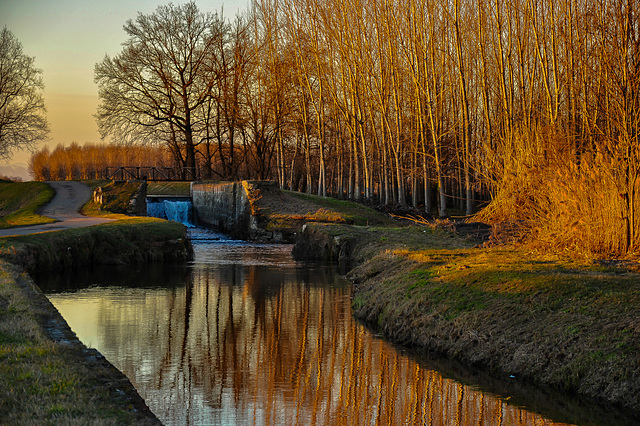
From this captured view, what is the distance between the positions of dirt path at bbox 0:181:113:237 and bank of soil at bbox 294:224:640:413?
13.6 metres

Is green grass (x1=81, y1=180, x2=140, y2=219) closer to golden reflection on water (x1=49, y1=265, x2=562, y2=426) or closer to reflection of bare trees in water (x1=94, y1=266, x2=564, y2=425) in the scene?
golden reflection on water (x1=49, y1=265, x2=562, y2=426)

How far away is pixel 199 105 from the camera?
4734 cm

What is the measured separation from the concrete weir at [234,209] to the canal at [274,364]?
1351cm

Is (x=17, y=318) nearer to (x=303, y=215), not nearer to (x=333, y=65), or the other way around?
(x=303, y=215)

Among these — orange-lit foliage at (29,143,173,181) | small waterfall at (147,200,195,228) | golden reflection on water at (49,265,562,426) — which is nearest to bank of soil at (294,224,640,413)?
golden reflection on water at (49,265,562,426)

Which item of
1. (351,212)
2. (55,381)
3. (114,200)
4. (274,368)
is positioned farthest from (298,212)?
(55,381)

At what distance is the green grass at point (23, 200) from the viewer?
2816cm

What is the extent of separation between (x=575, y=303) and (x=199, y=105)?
4215cm

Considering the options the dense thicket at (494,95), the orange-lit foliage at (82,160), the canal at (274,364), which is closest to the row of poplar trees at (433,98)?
the dense thicket at (494,95)

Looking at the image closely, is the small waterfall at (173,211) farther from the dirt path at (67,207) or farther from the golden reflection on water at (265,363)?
the golden reflection on water at (265,363)

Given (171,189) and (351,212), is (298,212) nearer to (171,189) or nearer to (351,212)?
(351,212)

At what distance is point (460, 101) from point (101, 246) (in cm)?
2266

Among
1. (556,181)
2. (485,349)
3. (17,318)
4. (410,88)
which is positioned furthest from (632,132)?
(410,88)

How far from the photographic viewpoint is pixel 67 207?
3200 centimetres
